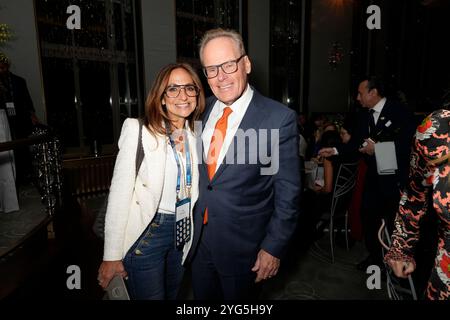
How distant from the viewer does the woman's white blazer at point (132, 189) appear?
1.46 metres

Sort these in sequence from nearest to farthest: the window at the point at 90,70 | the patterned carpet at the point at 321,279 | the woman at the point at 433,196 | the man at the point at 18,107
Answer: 1. the woman at the point at 433,196
2. the patterned carpet at the point at 321,279
3. the man at the point at 18,107
4. the window at the point at 90,70

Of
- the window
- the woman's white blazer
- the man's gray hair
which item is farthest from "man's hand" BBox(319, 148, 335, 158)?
the window

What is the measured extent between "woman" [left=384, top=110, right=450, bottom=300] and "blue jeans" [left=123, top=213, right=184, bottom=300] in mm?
1081

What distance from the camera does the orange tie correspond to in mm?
1555

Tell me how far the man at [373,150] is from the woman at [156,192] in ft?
6.69

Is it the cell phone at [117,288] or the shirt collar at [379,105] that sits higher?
the shirt collar at [379,105]

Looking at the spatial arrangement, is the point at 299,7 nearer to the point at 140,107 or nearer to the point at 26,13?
the point at 140,107

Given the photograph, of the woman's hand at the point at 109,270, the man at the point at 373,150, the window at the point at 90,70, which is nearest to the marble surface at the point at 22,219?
the woman's hand at the point at 109,270

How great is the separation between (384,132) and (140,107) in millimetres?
5450

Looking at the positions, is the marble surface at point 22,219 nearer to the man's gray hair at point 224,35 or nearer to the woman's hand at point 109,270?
the woman's hand at point 109,270

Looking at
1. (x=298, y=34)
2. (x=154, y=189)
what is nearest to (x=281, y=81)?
(x=298, y=34)

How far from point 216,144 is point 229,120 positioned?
0.14 m

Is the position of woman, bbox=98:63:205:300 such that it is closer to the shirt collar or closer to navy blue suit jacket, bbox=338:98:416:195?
navy blue suit jacket, bbox=338:98:416:195

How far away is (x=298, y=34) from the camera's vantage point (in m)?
9.94
